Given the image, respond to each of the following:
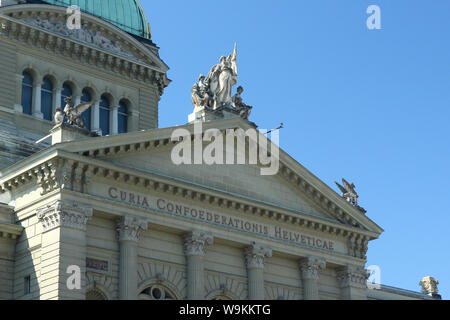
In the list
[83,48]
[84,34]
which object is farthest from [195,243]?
[84,34]

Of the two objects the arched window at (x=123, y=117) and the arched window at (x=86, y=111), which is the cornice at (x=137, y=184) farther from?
the arched window at (x=123, y=117)

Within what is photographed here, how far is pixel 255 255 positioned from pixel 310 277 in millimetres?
3460

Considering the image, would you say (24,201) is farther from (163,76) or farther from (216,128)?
(163,76)

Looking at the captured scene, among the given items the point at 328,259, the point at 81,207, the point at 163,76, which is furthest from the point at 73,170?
the point at 163,76

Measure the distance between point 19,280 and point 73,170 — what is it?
4822 millimetres

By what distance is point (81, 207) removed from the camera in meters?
35.1

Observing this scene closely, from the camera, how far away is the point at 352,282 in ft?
145

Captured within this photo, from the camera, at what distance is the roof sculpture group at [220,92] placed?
42.2 metres

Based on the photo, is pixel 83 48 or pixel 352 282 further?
pixel 83 48

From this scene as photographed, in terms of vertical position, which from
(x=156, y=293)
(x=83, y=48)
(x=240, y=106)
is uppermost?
(x=83, y=48)

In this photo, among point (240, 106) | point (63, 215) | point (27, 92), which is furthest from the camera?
point (27, 92)

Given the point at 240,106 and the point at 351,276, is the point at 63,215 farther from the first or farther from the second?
the point at 351,276

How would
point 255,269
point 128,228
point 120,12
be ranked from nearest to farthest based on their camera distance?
1. point 128,228
2. point 255,269
3. point 120,12

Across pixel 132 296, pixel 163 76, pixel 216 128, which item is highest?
pixel 163 76
